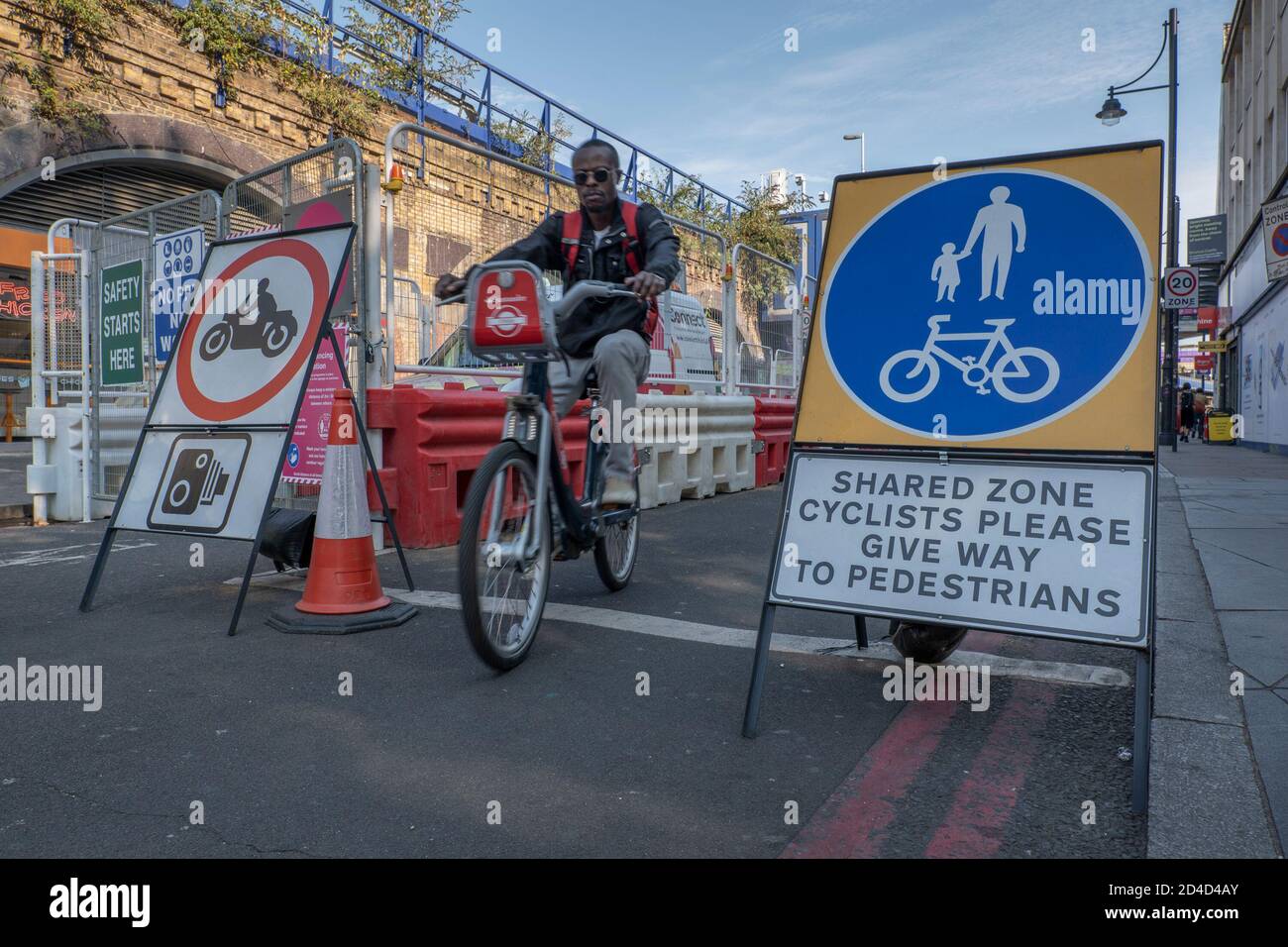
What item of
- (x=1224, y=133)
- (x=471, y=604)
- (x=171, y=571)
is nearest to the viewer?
(x=471, y=604)

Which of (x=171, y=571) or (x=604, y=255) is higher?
(x=604, y=255)

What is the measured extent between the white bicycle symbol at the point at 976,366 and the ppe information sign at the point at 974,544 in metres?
0.22

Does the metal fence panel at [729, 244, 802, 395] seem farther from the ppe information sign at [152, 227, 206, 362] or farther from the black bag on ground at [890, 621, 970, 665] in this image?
the black bag on ground at [890, 621, 970, 665]

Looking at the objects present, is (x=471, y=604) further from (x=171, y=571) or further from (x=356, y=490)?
(x=171, y=571)

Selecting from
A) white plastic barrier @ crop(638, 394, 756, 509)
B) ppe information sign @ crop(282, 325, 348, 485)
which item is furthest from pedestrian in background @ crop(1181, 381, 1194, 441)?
ppe information sign @ crop(282, 325, 348, 485)

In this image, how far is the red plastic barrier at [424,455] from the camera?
634cm

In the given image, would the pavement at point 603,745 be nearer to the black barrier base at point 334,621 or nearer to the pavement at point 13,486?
the black barrier base at point 334,621

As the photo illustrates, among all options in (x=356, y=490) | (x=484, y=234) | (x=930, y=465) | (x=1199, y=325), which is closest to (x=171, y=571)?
(x=356, y=490)

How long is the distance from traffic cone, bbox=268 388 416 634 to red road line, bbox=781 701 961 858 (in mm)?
2319

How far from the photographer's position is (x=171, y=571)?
5660mm

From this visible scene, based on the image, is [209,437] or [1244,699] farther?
[209,437]

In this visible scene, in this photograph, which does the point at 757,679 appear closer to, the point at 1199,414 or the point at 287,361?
the point at 287,361

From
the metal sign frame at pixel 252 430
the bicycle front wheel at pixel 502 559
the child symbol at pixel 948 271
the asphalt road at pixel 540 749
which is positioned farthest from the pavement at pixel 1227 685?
the metal sign frame at pixel 252 430

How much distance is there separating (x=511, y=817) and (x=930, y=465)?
1.69 meters
